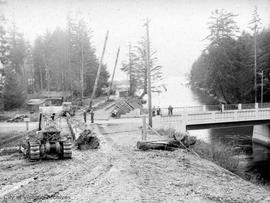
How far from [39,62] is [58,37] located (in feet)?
23.3

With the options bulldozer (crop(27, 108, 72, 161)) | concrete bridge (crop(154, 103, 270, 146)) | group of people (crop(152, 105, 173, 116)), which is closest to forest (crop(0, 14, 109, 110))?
group of people (crop(152, 105, 173, 116))

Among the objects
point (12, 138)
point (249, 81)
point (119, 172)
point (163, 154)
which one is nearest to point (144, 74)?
point (249, 81)

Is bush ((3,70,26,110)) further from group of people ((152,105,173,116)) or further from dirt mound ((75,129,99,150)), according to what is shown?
dirt mound ((75,129,99,150))

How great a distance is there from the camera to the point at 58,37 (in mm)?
62375

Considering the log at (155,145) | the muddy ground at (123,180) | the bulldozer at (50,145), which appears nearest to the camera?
the muddy ground at (123,180)

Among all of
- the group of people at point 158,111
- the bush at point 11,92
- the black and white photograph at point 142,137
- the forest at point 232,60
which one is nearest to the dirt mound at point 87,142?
the black and white photograph at point 142,137

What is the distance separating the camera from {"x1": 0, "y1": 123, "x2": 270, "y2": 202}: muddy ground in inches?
366

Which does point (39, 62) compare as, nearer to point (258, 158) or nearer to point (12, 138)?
point (12, 138)

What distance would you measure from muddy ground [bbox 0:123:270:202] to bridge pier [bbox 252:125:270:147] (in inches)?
831

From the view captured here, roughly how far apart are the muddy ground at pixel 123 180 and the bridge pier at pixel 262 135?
69.3 feet

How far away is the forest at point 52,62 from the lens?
4156 centimetres

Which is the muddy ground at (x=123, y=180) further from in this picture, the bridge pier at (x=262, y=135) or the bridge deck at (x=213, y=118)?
the bridge pier at (x=262, y=135)

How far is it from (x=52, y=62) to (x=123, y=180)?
49940mm

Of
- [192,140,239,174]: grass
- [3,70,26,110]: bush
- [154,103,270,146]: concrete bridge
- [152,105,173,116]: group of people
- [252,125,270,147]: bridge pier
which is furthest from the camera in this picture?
[3,70,26,110]: bush
